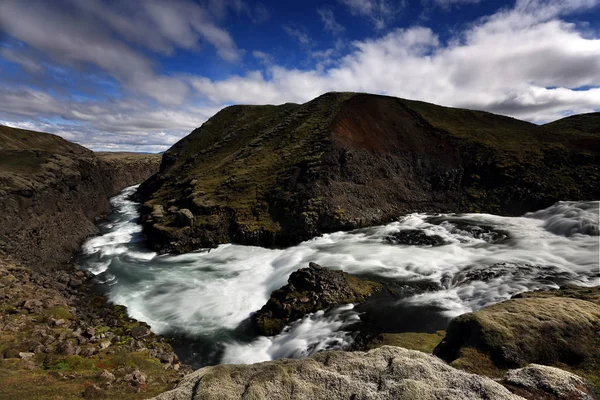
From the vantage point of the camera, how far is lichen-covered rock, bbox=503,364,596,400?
6.59 meters

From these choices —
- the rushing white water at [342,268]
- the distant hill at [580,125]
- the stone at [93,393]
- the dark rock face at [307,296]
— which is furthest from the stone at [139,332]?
the distant hill at [580,125]

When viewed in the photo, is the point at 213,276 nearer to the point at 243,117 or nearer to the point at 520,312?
the point at 520,312

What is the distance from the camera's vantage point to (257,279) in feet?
95.2

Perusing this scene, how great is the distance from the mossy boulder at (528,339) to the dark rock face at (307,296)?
37.5 ft

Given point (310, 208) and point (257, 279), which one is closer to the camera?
point (257, 279)

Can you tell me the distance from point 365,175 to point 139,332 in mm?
37981

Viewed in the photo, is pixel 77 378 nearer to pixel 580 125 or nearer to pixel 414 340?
pixel 414 340

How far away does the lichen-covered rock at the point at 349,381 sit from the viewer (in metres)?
6.13

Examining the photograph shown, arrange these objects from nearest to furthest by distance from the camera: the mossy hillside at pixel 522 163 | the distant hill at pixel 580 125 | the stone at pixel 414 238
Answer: the stone at pixel 414 238 → the mossy hillside at pixel 522 163 → the distant hill at pixel 580 125

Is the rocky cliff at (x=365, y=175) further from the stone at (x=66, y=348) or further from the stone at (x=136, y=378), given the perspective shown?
the stone at (x=136, y=378)

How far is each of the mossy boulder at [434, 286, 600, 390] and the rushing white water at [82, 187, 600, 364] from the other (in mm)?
8615

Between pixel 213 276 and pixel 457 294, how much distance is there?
A: 2151 centimetres

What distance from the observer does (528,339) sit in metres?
9.61

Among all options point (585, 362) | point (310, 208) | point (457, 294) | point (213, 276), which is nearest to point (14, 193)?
point (213, 276)
